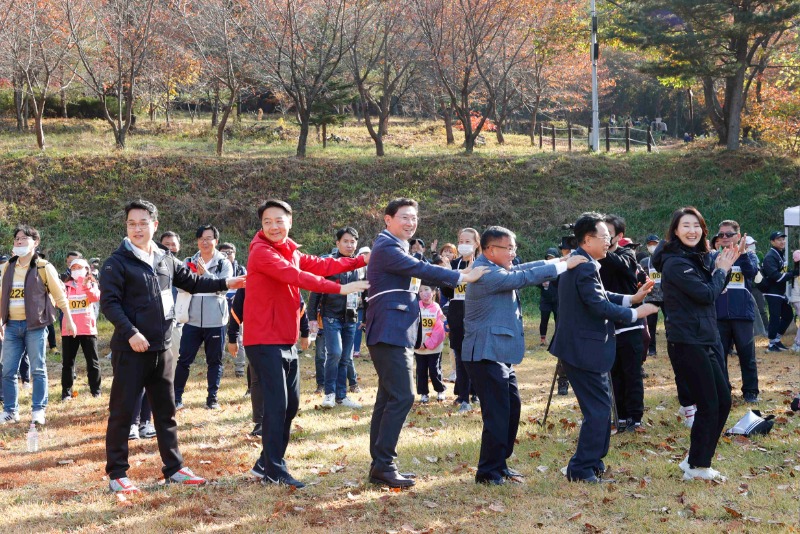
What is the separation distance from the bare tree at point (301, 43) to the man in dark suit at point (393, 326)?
19.3m

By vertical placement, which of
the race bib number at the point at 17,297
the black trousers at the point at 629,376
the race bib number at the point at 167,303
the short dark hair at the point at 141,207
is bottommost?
the black trousers at the point at 629,376

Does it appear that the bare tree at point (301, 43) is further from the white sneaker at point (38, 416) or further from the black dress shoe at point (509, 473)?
the black dress shoe at point (509, 473)

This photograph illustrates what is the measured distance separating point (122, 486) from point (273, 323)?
1595mm

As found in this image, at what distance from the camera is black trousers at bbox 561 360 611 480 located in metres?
5.66

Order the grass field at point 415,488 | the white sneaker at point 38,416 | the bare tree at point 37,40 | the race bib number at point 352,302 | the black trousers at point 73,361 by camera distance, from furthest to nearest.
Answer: the bare tree at point 37,40 < the black trousers at point 73,361 < the race bib number at point 352,302 < the white sneaker at point 38,416 < the grass field at point 415,488

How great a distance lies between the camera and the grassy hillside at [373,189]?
21125mm

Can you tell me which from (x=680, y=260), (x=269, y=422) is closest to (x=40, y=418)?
(x=269, y=422)

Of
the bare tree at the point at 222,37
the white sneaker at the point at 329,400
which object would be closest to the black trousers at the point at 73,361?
the white sneaker at the point at 329,400

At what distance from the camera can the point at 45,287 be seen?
332 inches

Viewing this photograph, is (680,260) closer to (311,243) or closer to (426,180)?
(311,243)

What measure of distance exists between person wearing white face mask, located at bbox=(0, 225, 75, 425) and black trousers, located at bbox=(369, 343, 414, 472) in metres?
4.32

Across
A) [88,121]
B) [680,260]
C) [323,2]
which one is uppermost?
[323,2]

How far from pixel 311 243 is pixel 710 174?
477 inches

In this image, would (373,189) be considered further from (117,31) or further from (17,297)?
(17,297)
